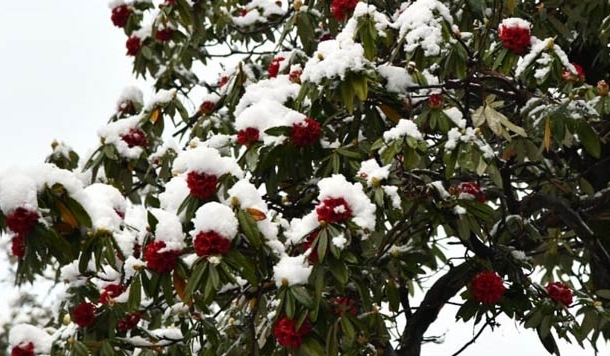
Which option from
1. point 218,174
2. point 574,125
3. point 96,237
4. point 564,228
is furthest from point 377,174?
point 564,228

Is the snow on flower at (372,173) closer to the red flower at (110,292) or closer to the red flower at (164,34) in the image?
the red flower at (110,292)

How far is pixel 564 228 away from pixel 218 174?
6.54 feet

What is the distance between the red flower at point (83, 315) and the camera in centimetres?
297

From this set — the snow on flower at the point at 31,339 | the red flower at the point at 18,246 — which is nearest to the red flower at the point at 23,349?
the snow on flower at the point at 31,339

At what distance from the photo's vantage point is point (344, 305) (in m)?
2.69

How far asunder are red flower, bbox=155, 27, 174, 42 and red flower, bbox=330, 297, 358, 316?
2.16m

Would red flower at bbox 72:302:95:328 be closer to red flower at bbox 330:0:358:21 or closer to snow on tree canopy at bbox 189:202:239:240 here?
snow on tree canopy at bbox 189:202:239:240

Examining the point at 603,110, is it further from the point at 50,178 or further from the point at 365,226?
the point at 50,178

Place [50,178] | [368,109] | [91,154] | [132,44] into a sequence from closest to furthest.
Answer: [50,178] < [368,109] < [91,154] < [132,44]

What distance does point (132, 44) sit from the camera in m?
4.66

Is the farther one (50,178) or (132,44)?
(132,44)

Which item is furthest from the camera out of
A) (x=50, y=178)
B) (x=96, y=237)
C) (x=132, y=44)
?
(x=132, y=44)

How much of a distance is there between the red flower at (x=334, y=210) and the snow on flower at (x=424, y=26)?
2.62 feet

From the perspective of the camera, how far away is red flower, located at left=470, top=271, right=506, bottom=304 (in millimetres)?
3160
